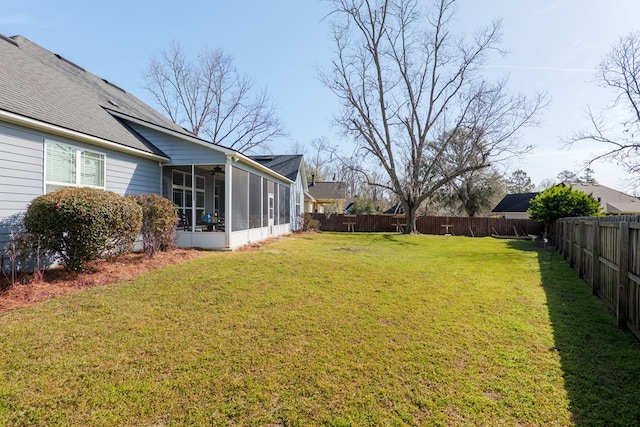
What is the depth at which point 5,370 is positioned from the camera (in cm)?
277

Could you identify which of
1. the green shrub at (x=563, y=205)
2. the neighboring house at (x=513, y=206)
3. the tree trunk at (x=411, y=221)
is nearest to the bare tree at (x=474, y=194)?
the neighboring house at (x=513, y=206)

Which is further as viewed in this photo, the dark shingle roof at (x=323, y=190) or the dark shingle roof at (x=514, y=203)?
the dark shingle roof at (x=514, y=203)

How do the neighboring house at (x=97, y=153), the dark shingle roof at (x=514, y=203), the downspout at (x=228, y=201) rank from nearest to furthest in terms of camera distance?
the neighboring house at (x=97, y=153) < the downspout at (x=228, y=201) < the dark shingle roof at (x=514, y=203)

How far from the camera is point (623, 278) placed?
4.11 metres

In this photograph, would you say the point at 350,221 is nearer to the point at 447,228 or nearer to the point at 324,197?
the point at 447,228

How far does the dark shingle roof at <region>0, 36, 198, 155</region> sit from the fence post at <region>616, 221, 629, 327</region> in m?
10.00

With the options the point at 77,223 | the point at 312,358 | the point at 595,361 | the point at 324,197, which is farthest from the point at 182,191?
the point at 324,197

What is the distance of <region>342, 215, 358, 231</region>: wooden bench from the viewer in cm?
2367

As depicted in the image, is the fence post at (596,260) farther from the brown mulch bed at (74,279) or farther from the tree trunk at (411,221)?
the tree trunk at (411,221)

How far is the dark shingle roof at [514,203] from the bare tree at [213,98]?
26.0 m

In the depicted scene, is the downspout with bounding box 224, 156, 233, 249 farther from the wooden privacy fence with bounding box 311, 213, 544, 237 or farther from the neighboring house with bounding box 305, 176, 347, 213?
the neighboring house with bounding box 305, 176, 347, 213

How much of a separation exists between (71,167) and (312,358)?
719 cm

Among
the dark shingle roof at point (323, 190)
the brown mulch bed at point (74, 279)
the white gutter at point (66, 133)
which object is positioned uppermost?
the dark shingle roof at point (323, 190)

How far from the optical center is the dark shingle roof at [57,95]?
6391 mm
